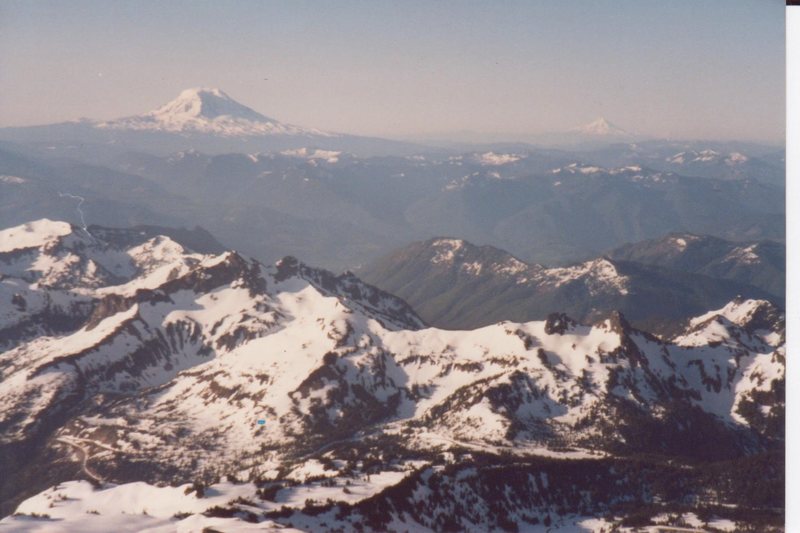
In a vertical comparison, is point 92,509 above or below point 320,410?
above

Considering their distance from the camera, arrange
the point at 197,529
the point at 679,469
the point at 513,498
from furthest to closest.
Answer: the point at 679,469
the point at 513,498
the point at 197,529

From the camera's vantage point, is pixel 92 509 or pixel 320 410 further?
pixel 320 410

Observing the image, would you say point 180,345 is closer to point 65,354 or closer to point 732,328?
point 65,354

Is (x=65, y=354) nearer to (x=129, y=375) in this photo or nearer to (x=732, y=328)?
(x=129, y=375)
